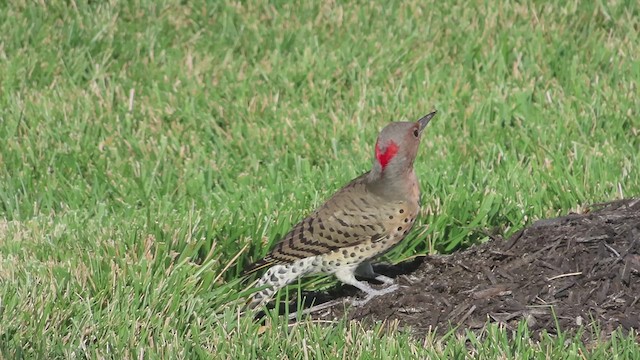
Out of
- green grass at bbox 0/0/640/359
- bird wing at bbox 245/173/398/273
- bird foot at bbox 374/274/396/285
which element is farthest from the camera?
bird foot at bbox 374/274/396/285

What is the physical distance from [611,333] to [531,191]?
79.9 inches

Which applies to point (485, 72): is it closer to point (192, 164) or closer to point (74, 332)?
point (192, 164)

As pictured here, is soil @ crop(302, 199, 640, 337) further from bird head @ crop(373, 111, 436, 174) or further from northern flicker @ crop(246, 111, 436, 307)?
bird head @ crop(373, 111, 436, 174)

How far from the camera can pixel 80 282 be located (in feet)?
17.2

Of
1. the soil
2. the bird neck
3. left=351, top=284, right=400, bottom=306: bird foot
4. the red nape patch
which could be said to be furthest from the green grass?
the red nape patch

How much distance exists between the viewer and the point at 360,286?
5.70 metres

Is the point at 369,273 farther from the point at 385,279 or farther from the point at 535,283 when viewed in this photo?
the point at 535,283

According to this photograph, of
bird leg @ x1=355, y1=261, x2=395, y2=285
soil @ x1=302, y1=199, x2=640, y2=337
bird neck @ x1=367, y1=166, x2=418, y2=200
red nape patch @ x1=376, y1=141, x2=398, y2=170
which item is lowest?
bird leg @ x1=355, y1=261, x2=395, y2=285

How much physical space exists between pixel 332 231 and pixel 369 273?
413 mm

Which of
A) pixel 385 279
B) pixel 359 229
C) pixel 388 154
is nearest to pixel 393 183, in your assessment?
pixel 388 154

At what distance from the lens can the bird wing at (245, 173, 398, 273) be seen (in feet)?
18.3

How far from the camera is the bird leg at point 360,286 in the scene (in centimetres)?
564

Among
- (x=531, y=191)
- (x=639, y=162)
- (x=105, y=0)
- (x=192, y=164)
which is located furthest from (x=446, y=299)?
(x=105, y=0)

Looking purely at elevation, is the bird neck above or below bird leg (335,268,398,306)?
above
